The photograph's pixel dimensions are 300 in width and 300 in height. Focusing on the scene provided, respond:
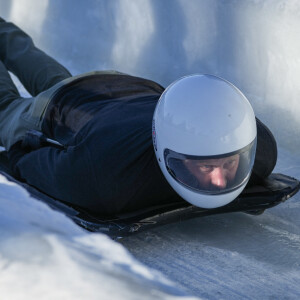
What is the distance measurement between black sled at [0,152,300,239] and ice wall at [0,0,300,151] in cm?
82

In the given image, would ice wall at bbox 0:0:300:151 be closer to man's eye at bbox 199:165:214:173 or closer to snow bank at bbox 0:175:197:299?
man's eye at bbox 199:165:214:173

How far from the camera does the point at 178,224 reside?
2193 millimetres

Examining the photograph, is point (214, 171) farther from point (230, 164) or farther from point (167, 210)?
point (167, 210)

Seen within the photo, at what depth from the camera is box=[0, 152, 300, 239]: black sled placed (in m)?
1.95

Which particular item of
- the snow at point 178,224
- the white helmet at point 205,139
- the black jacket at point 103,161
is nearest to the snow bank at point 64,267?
the snow at point 178,224

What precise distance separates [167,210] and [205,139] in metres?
0.31

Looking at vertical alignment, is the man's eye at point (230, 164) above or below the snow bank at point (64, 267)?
below

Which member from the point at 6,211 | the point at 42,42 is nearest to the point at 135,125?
the point at 6,211

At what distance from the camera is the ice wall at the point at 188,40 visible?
321cm

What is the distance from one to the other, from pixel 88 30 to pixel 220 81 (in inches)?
109

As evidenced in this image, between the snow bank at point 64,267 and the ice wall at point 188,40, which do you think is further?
the ice wall at point 188,40

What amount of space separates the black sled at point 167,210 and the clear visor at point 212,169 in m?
0.16

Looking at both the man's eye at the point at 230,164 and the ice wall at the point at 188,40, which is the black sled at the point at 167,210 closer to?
the man's eye at the point at 230,164

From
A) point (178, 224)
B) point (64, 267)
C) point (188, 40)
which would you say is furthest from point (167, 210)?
point (188, 40)
